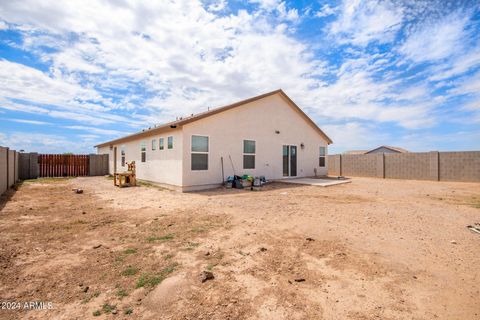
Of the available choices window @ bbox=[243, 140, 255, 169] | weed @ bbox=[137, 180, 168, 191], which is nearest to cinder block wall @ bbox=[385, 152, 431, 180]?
window @ bbox=[243, 140, 255, 169]

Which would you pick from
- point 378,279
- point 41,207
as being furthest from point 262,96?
point 378,279

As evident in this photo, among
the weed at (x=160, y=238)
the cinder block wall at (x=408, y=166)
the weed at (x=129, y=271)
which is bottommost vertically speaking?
the weed at (x=129, y=271)

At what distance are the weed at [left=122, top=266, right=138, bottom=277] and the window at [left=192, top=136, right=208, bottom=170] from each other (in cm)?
754

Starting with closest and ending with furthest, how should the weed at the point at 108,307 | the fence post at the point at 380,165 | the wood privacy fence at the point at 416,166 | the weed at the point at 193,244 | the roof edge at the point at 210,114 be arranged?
the weed at the point at 108,307
the weed at the point at 193,244
the roof edge at the point at 210,114
the wood privacy fence at the point at 416,166
the fence post at the point at 380,165

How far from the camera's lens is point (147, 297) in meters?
2.64

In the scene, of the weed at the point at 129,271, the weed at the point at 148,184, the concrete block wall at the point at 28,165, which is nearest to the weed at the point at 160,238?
the weed at the point at 129,271

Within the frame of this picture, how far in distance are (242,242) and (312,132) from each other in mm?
14456

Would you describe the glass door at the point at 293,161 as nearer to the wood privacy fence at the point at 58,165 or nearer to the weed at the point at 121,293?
the weed at the point at 121,293

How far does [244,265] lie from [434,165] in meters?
17.8

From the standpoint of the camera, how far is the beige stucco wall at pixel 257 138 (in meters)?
11.0

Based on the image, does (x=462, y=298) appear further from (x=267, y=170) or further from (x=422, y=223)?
(x=267, y=170)

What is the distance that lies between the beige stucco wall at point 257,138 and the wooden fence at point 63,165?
14937 millimetres

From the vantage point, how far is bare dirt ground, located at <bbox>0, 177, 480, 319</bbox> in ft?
8.09

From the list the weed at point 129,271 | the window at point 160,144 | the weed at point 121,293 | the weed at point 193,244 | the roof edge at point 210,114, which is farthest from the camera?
the window at point 160,144
